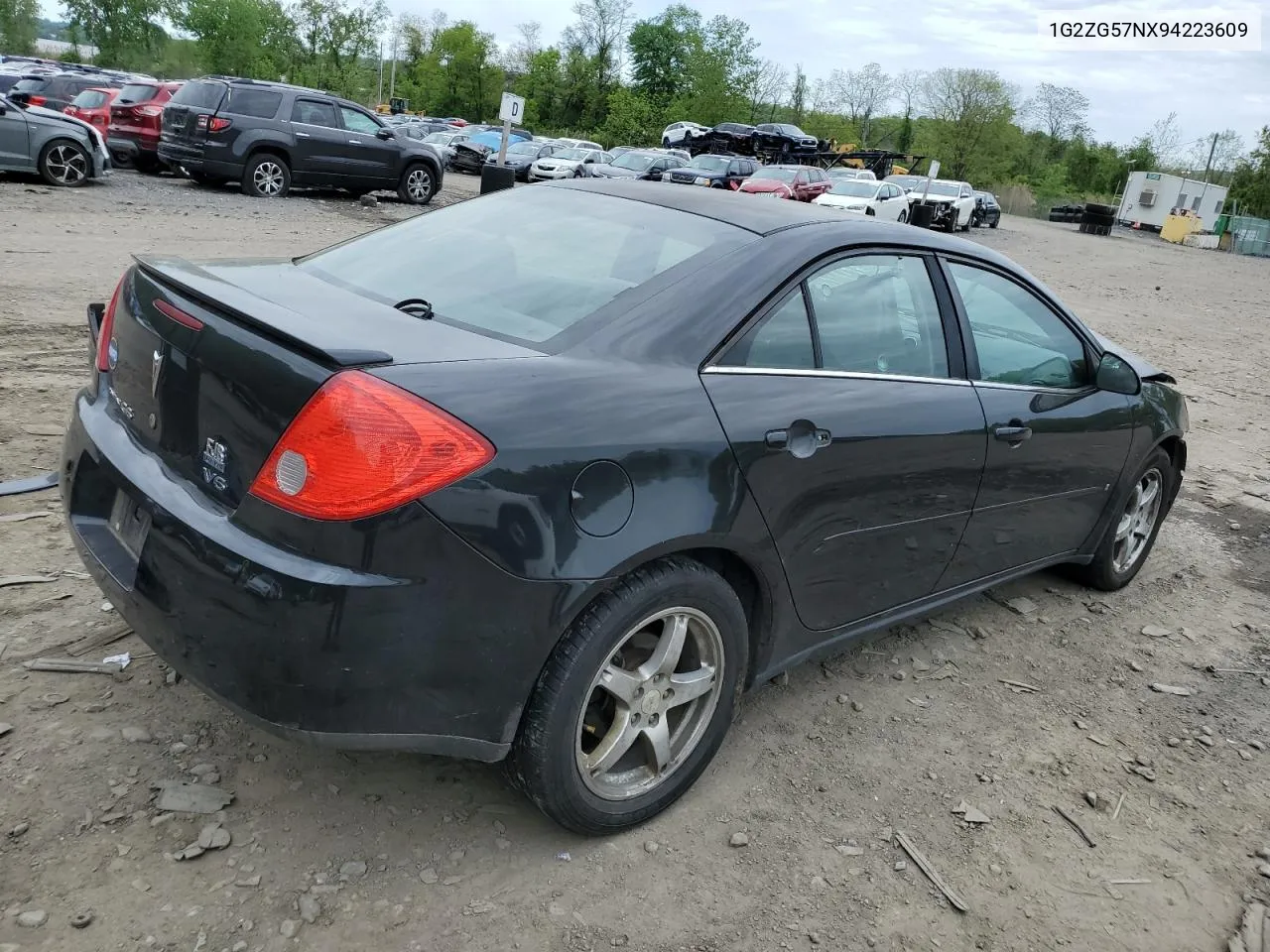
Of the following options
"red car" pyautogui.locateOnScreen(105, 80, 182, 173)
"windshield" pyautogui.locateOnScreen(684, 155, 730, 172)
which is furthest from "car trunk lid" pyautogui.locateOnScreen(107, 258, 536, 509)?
"windshield" pyautogui.locateOnScreen(684, 155, 730, 172)

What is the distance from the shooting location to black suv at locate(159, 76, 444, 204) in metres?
16.2

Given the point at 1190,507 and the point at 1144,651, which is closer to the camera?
the point at 1144,651

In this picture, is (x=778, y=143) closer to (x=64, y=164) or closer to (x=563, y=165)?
(x=563, y=165)

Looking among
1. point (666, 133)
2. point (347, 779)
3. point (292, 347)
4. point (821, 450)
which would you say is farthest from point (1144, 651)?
point (666, 133)

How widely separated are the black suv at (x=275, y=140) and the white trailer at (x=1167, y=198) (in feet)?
164

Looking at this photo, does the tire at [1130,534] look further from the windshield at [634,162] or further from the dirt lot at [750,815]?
Answer: the windshield at [634,162]

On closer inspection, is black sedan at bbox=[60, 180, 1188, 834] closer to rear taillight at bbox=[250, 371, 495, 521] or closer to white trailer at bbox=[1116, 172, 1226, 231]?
rear taillight at bbox=[250, 371, 495, 521]

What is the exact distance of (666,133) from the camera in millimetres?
45469

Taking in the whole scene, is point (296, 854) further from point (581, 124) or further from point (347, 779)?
point (581, 124)

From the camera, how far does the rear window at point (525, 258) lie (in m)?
2.75

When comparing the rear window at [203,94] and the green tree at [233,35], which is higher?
the green tree at [233,35]

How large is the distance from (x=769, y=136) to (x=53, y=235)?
35717mm

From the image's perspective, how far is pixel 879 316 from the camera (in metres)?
3.24

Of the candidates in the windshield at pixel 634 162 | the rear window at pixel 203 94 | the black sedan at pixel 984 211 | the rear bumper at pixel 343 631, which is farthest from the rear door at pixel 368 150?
the black sedan at pixel 984 211
